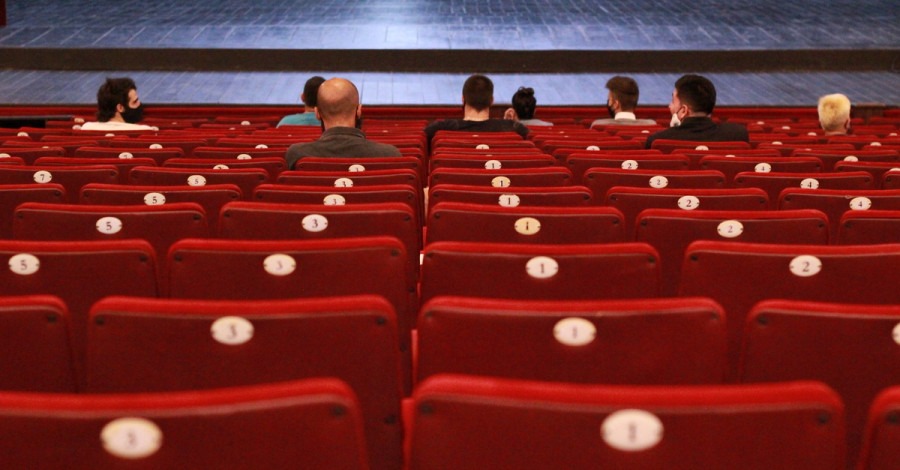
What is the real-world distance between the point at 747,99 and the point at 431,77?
138 inches

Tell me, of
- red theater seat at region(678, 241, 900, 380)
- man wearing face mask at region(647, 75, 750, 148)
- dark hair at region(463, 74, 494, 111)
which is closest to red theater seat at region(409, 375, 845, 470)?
red theater seat at region(678, 241, 900, 380)

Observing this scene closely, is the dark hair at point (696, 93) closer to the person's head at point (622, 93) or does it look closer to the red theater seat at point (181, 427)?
the person's head at point (622, 93)

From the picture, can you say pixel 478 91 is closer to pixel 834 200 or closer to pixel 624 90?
pixel 624 90

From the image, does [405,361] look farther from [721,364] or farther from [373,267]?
Answer: [721,364]

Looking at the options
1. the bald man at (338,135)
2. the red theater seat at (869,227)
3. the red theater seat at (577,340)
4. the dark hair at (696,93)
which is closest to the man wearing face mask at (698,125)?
the dark hair at (696,93)

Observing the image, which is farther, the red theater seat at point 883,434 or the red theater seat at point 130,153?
the red theater seat at point 130,153

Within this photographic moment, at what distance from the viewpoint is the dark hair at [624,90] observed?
5.88 meters

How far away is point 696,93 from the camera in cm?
448

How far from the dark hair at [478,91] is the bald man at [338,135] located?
1.46m

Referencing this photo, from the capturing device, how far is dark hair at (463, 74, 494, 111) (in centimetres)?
488

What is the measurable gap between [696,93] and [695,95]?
0.05 ft

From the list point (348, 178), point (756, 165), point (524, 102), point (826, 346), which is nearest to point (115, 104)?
point (524, 102)

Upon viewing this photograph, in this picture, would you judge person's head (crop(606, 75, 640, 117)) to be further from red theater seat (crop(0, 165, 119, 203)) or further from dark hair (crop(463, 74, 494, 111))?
red theater seat (crop(0, 165, 119, 203))

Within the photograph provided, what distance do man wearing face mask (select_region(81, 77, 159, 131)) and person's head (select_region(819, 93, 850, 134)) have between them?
4.10 m
